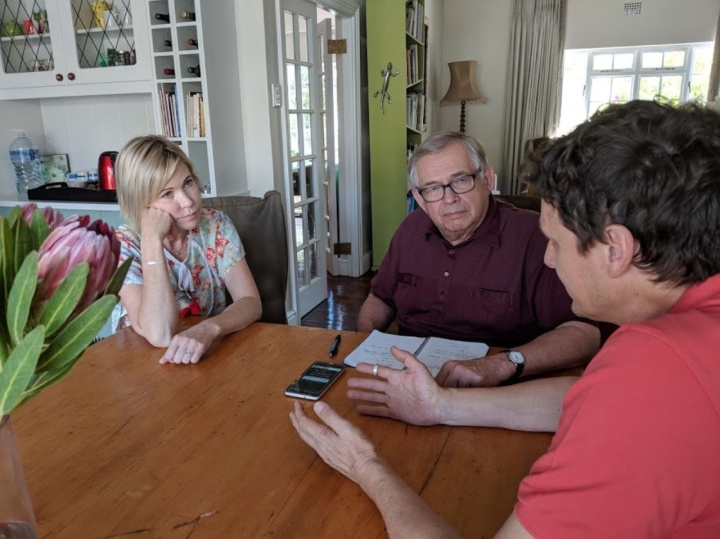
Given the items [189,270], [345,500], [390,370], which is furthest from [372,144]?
[345,500]

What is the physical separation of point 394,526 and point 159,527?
32 centimetres

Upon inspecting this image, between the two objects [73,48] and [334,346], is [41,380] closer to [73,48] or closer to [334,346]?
[334,346]

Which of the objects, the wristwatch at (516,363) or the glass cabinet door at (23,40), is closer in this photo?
the wristwatch at (516,363)

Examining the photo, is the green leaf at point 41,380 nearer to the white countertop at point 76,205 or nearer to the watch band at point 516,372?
the watch band at point 516,372

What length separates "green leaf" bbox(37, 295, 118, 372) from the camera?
1.61ft

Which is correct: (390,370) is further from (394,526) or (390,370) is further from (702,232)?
(702,232)

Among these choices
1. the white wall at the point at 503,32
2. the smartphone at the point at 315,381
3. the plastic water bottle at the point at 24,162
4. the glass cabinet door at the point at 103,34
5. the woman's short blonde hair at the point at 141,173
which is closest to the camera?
the smartphone at the point at 315,381

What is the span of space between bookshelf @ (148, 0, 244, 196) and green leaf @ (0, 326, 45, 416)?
2.38 metres

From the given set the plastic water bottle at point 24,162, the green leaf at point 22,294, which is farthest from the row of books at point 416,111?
the green leaf at point 22,294

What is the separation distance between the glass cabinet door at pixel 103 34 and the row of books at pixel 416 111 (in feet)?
7.14

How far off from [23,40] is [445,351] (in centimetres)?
315

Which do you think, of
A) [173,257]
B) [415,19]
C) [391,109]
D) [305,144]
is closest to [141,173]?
[173,257]

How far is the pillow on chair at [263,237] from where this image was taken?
1928 mm

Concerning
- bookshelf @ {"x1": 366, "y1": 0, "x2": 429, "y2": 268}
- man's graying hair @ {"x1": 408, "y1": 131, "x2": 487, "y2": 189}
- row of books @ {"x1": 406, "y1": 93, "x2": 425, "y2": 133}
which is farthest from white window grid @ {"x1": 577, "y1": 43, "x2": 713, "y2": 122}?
man's graying hair @ {"x1": 408, "y1": 131, "x2": 487, "y2": 189}
